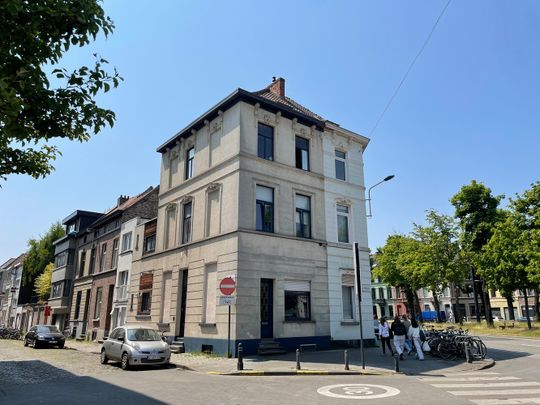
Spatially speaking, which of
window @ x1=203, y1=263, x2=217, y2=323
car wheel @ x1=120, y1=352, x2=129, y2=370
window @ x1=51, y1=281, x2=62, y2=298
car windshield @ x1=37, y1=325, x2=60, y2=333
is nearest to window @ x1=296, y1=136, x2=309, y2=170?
window @ x1=203, y1=263, x2=217, y2=323

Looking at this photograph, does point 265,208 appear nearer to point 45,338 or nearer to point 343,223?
point 343,223

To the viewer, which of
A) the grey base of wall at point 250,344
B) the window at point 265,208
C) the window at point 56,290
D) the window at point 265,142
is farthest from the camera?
the window at point 56,290

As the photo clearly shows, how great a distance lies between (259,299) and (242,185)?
17.5 ft

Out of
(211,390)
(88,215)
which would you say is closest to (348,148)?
(211,390)

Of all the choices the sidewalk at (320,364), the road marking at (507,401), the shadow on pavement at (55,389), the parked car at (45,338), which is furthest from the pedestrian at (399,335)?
the parked car at (45,338)

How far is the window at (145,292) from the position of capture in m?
24.3

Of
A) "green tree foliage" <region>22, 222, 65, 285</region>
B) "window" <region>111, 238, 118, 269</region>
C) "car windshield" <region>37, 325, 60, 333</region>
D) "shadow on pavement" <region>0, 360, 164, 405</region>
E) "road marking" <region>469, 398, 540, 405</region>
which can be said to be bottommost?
"shadow on pavement" <region>0, 360, 164, 405</region>

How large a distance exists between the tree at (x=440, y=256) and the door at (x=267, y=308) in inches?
1250

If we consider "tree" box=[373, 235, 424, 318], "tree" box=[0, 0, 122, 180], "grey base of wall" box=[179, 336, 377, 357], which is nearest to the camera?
"tree" box=[0, 0, 122, 180]

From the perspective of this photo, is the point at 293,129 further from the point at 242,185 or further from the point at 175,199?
the point at 175,199

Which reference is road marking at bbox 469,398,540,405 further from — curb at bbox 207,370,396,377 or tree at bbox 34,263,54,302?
tree at bbox 34,263,54,302

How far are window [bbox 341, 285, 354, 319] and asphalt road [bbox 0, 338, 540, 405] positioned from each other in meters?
8.15

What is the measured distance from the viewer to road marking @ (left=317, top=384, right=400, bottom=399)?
9.07m

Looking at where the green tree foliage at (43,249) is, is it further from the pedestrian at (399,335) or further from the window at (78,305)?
the pedestrian at (399,335)
